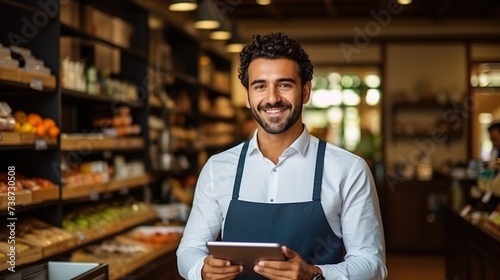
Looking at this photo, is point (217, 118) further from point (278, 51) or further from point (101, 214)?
point (278, 51)

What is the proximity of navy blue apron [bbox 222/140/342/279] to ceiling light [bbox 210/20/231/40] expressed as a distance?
493 cm

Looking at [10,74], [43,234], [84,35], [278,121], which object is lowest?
[43,234]

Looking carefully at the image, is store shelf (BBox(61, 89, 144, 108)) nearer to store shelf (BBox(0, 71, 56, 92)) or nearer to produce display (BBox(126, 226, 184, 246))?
store shelf (BBox(0, 71, 56, 92))

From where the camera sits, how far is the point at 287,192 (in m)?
2.40

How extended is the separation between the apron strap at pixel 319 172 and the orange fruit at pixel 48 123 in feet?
7.84

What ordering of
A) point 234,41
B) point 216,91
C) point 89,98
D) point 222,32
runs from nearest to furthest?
point 89,98
point 222,32
point 234,41
point 216,91

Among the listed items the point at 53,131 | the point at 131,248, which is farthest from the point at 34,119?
the point at 131,248

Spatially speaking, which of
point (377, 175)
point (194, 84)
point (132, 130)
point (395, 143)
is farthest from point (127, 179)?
point (395, 143)

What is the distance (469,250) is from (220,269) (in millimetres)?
3895

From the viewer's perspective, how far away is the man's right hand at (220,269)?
6.98 ft

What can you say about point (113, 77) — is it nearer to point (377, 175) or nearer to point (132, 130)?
point (132, 130)

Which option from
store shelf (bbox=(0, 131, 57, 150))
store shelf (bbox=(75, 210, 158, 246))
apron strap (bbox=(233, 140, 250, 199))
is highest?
store shelf (bbox=(0, 131, 57, 150))

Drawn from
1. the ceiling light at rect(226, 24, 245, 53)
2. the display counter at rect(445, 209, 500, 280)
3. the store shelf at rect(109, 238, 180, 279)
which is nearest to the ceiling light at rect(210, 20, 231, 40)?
the ceiling light at rect(226, 24, 245, 53)

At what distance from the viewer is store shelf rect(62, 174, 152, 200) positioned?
15.5ft
